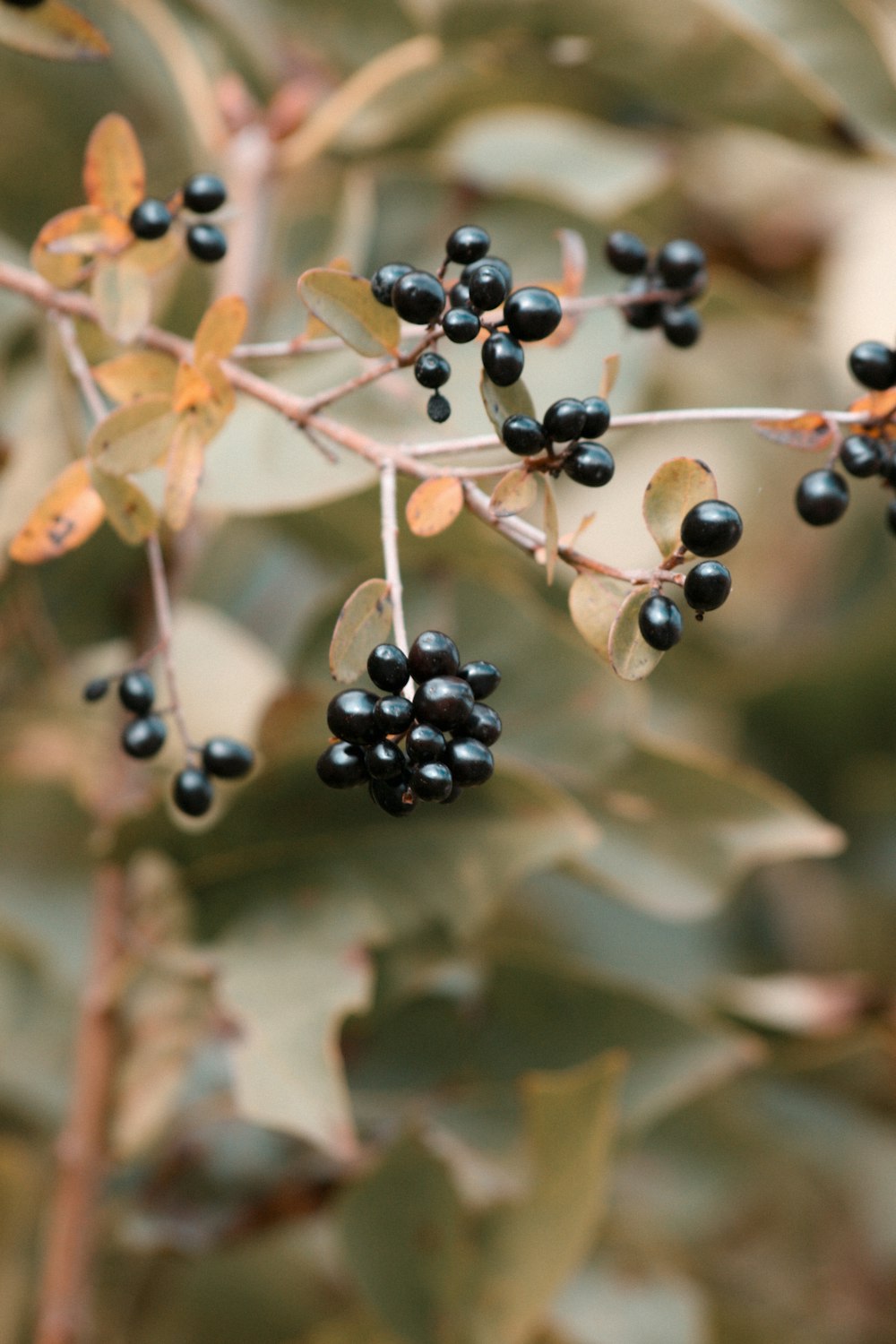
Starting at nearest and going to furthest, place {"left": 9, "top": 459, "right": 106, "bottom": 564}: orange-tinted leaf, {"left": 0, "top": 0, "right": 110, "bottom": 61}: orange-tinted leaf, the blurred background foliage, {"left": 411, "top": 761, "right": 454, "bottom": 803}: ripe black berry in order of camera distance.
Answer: {"left": 411, "top": 761, "right": 454, "bottom": 803}: ripe black berry → {"left": 9, "top": 459, "right": 106, "bottom": 564}: orange-tinted leaf → {"left": 0, "top": 0, "right": 110, "bottom": 61}: orange-tinted leaf → the blurred background foliage

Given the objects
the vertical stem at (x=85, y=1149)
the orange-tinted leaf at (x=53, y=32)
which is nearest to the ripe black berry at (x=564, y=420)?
the orange-tinted leaf at (x=53, y=32)

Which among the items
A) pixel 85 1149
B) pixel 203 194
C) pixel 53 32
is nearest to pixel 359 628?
pixel 203 194

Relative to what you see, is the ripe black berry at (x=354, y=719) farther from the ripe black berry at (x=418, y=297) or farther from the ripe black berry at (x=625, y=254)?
the ripe black berry at (x=625, y=254)

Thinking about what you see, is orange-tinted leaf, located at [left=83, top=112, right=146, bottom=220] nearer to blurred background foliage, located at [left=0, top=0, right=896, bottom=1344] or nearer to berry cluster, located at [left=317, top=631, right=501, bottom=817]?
blurred background foliage, located at [left=0, top=0, right=896, bottom=1344]

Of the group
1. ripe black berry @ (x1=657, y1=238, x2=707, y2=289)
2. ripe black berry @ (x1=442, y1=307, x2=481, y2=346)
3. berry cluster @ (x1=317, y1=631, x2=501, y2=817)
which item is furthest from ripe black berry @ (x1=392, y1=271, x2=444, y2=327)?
ripe black berry @ (x1=657, y1=238, x2=707, y2=289)

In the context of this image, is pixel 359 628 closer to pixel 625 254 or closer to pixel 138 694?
pixel 138 694

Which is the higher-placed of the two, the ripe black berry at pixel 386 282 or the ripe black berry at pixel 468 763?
the ripe black berry at pixel 386 282
